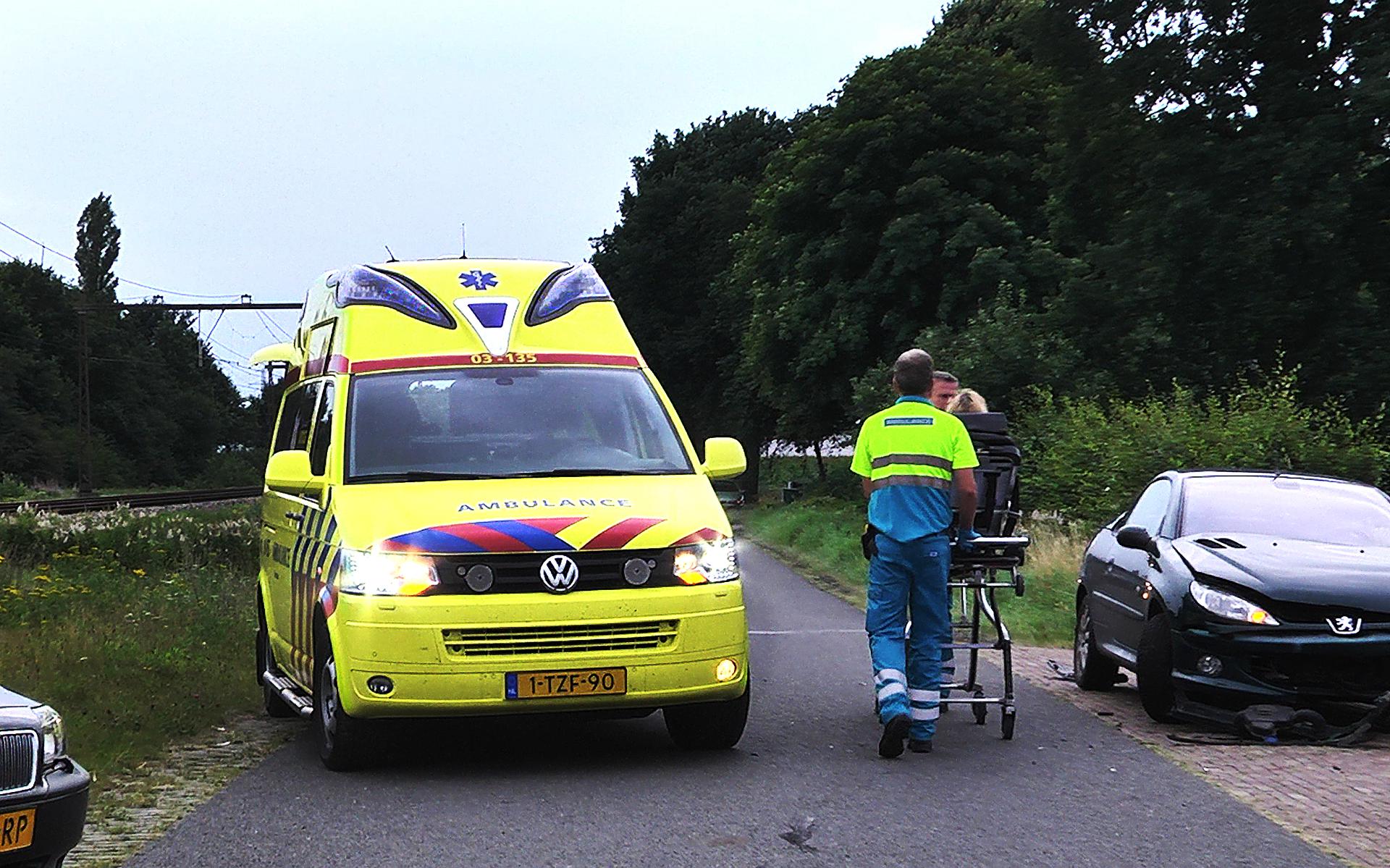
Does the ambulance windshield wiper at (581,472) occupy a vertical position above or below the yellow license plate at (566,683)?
above

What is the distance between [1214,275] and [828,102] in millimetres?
15498

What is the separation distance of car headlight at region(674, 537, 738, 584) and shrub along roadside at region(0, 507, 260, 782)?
2834 millimetres

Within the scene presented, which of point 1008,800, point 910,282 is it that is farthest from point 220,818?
point 910,282

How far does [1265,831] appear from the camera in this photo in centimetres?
720

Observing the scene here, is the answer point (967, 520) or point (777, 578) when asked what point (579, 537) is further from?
point (777, 578)

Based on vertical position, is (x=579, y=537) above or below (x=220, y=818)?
above

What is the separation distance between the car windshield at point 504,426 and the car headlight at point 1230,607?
2.97 meters

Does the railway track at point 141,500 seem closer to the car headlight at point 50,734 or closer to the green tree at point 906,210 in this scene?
the green tree at point 906,210

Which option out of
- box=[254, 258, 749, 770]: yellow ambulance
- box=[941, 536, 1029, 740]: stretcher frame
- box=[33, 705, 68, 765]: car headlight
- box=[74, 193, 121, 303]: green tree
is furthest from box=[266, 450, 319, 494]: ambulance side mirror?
box=[74, 193, 121, 303]: green tree

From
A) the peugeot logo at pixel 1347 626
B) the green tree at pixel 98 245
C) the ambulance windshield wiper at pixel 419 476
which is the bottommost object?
the peugeot logo at pixel 1347 626

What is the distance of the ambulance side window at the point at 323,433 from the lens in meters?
9.71

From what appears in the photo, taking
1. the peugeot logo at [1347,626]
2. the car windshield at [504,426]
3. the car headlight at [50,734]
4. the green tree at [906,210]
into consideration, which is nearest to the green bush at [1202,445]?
the peugeot logo at [1347,626]

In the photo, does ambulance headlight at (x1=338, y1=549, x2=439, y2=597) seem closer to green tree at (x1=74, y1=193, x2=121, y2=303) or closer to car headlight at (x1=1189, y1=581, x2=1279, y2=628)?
car headlight at (x1=1189, y1=581, x2=1279, y2=628)

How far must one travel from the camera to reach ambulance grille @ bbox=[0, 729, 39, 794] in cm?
550
